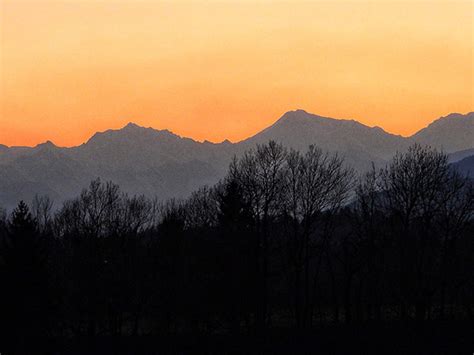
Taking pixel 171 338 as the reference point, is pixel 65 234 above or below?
above

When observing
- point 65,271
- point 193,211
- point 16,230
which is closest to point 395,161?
point 193,211

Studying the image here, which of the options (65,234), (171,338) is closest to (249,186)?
(171,338)

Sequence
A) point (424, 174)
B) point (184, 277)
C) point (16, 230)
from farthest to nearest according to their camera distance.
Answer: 1. point (424, 174)
2. point (184, 277)
3. point (16, 230)

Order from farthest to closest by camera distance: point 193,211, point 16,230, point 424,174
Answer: point 193,211 < point 424,174 < point 16,230

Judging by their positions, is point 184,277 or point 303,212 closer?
point 184,277

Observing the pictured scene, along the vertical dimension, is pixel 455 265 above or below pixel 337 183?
below

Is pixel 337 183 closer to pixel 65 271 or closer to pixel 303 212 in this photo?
pixel 303 212

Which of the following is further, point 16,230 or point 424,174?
point 424,174

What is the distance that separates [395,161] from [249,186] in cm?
2020

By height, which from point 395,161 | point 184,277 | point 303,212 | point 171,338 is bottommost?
point 171,338

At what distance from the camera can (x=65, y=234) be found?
101 m

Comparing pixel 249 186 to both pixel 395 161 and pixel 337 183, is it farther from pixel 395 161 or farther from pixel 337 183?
pixel 395 161

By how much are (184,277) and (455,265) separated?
26.0m

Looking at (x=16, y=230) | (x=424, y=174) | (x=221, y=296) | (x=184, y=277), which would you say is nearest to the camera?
(x=16, y=230)
